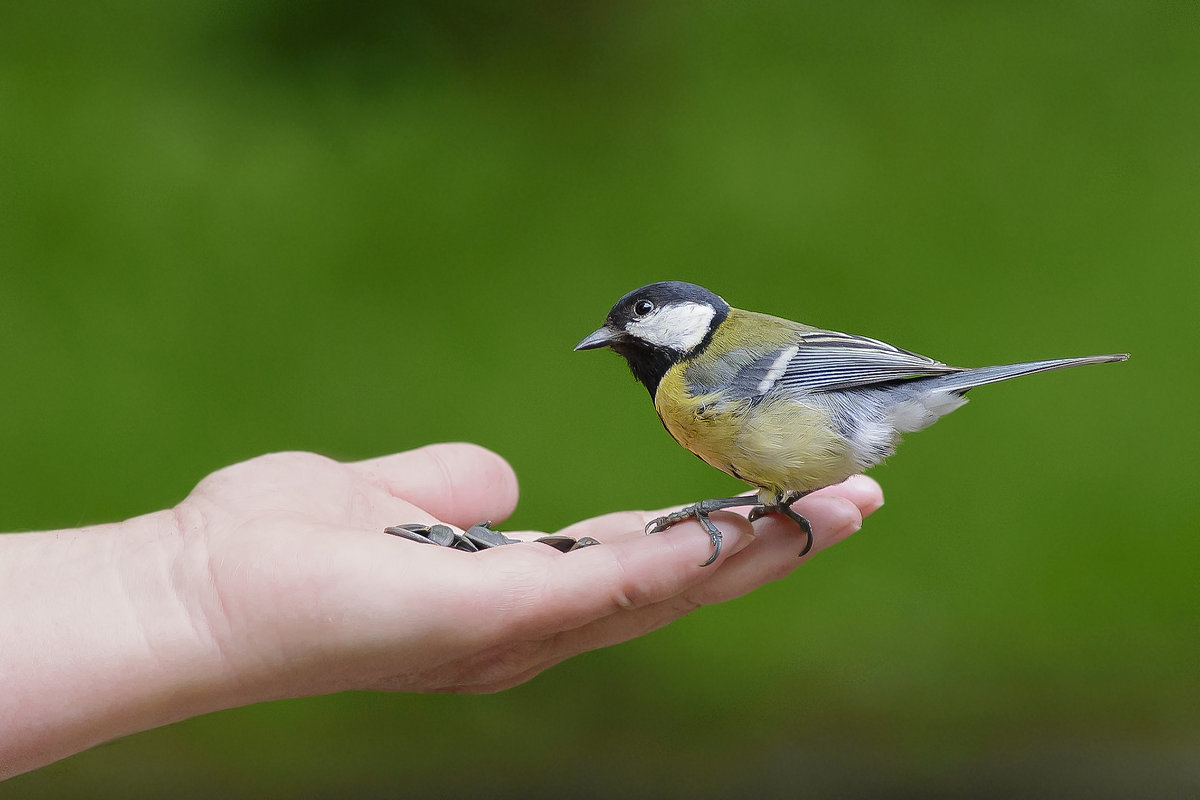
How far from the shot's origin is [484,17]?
2547 millimetres

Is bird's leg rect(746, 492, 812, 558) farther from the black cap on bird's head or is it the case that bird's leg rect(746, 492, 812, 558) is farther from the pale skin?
the black cap on bird's head

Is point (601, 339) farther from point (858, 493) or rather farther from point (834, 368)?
point (858, 493)

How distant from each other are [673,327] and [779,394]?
0.61ft

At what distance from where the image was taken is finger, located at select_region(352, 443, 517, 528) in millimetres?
1554

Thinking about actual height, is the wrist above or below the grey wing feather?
below

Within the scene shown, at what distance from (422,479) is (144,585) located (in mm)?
482

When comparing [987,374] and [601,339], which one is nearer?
[987,374]

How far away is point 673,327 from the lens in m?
1.38

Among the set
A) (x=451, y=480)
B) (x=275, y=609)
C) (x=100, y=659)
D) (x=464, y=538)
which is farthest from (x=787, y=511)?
(x=100, y=659)

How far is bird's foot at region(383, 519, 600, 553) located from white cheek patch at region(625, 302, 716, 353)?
0.95ft

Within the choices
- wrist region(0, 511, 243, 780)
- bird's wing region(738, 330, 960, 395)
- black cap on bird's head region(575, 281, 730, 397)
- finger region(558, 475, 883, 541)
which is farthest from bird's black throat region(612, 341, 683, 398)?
wrist region(0, 511, 243, 780)

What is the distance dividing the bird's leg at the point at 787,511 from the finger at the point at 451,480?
1.45 feet

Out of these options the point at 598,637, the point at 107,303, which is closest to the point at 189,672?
the point at 598,637

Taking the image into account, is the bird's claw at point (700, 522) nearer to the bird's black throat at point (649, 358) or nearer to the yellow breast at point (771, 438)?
the yellow breast at point (771, 438)
